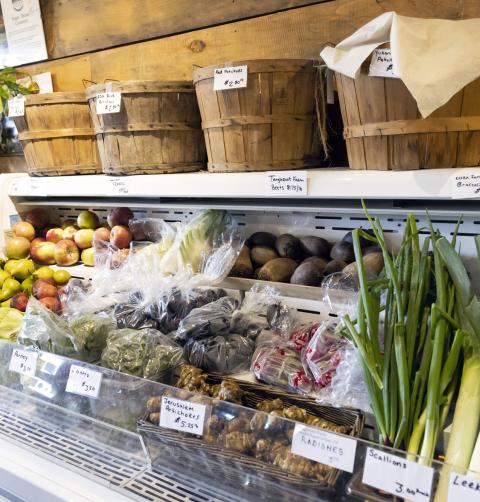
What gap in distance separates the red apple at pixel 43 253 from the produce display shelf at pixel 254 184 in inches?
10.9

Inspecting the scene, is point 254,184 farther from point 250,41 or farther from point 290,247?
point 250,41

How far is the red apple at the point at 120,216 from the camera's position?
79.4 inches

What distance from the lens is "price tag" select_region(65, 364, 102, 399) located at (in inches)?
47.6

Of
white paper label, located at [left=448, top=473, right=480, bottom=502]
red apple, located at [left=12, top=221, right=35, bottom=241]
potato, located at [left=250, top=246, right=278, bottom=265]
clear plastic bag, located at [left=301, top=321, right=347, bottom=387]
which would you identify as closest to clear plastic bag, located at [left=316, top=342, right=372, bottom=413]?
clear plastic bag, located at [left=301, top=321, right=347, bottom=387]

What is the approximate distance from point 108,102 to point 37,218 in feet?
3.15

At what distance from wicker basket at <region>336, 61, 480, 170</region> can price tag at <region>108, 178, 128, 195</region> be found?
2.51 feet

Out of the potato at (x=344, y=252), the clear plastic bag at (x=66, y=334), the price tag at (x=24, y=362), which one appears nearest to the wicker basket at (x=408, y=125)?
the potato at (x=344, y=252)

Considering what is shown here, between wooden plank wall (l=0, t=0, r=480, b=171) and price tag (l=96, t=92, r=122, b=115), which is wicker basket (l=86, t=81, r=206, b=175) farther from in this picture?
wooden plank wall (l=0, t=0, r=480, b=171)

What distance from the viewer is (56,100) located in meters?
1.77

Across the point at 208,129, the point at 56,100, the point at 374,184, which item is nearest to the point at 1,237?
the point at 56,100

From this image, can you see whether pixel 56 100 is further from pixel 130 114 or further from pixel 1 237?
pixel 1 237

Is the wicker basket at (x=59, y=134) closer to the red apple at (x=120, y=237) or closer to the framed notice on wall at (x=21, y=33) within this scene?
the red apple at (x=120, y=237)

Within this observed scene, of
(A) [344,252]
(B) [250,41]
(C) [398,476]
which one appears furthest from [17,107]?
(C) [398,476]

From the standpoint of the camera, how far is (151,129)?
1.51 metres
